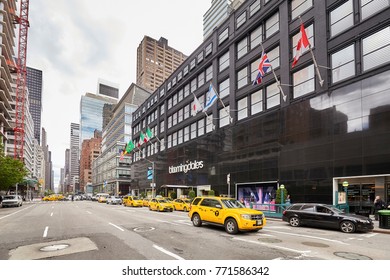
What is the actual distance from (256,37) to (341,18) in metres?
11.1

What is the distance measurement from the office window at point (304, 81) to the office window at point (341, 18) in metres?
3.39

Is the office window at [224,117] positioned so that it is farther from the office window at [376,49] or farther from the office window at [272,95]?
the office window at [376,49]

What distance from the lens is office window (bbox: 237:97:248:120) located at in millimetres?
32875

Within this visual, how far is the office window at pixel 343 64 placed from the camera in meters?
21.5

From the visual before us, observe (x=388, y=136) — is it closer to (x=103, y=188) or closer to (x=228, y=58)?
(x=228, y=58)

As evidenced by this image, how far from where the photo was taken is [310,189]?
23.3 m

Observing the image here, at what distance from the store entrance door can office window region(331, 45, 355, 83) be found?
28.0 ft

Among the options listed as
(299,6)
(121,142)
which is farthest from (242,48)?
(121,142)

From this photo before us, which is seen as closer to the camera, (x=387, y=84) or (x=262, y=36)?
(x=387, y=84)

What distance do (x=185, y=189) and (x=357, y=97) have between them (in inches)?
1207

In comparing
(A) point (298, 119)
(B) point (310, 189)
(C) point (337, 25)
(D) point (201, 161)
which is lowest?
(B) point (310, 189)

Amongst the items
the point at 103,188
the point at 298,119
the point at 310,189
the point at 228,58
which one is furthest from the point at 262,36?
the point at 103,188

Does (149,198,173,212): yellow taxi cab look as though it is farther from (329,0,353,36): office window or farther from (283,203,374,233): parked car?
(329,0,353,36): office window

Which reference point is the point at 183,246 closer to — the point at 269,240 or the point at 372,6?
the point at 269,240
